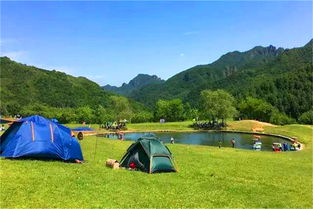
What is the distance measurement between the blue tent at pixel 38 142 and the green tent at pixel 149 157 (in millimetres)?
3312

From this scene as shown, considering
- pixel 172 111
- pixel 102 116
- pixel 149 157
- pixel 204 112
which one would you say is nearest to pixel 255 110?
pixel 204 112

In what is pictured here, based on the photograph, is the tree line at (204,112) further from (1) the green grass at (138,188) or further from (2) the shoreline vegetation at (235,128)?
(1) the green grass at (138,188)

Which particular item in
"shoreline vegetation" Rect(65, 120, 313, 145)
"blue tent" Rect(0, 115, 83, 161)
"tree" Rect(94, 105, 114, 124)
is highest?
"tree" Rect(94, 105, 114, 124)

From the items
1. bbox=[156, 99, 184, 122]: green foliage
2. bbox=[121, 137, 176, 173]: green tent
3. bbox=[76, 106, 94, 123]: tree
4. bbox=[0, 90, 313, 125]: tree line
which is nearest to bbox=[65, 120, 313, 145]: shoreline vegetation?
bbox=[0, 90, 313, 125]: tree line

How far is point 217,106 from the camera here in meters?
94.6

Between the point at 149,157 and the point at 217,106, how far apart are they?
254 feet

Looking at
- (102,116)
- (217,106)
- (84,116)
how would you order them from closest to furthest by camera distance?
(217,106) → (102,116) → (84,116)

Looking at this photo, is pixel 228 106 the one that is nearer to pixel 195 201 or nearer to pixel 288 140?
pixel 288 140

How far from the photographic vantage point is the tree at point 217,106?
94.4 metres

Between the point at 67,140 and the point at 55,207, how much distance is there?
31.4 ft

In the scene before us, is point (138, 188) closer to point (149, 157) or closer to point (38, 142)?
point (149, 157)

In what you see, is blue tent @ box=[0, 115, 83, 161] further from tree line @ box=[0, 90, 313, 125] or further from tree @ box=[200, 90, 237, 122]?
tree line @ box=[0, 90, 313, 125]

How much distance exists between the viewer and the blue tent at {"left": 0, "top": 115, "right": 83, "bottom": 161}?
62.0ft

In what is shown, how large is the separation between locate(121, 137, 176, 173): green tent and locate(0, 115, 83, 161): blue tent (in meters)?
3.31
